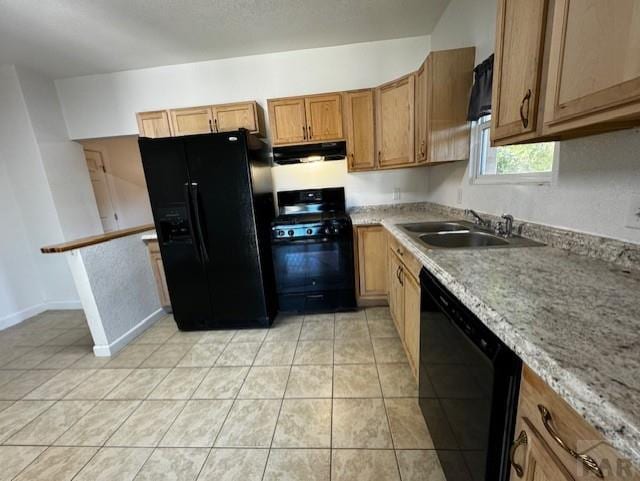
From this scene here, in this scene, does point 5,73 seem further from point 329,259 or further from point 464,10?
point 464,10

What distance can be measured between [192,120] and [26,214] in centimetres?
229

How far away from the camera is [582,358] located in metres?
0.50

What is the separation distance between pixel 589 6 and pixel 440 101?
1.24m

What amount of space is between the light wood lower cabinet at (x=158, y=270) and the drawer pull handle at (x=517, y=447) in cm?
300

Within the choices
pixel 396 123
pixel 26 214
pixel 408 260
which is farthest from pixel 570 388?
pixel 26 214

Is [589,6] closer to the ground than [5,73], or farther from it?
closer to the ground

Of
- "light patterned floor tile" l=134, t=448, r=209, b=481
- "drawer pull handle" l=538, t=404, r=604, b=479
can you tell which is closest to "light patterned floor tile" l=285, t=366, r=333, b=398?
"light patterned floor tile" l=134, t=448, r=209, b=481

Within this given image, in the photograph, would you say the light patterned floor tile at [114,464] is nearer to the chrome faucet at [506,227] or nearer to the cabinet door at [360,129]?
the chrome faucet at [506,227]

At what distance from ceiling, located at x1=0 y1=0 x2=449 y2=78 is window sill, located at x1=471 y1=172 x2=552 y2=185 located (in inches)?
60.7

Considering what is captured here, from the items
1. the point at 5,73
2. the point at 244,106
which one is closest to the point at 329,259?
the point at 244,106

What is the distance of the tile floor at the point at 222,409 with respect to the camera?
1287 mm

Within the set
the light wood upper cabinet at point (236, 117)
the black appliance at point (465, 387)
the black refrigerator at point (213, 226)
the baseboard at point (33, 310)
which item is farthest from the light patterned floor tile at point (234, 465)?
the baseboard at point (33, 310)

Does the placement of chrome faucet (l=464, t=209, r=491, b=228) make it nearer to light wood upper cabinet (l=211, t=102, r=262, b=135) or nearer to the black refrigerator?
the black refrigerator

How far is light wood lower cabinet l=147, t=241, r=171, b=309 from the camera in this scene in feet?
9.12
